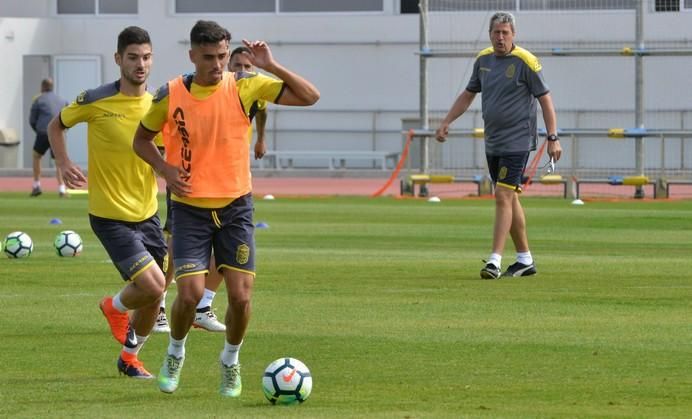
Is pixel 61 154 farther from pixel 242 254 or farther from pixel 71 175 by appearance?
pixel 242 254

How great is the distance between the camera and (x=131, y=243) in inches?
364

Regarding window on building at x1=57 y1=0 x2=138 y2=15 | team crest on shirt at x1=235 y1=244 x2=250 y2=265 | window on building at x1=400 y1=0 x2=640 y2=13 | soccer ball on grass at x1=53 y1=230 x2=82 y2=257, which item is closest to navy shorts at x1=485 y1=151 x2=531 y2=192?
soccer ball on grass at x1=53 y1=230 x2=82 y2=257

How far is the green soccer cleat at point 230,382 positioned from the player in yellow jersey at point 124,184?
3.59 feet

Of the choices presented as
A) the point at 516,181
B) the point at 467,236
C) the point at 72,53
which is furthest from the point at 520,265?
the point at 72,53

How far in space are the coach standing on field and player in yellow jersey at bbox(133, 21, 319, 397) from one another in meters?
6.15

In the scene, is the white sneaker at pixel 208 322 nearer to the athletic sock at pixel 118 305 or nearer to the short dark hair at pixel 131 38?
the athletic sock at pixel 118 305

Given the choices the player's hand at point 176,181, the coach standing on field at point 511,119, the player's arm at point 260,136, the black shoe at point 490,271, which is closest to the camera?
the player's hand at point 176,181

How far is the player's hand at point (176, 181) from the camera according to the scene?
816 centimetres

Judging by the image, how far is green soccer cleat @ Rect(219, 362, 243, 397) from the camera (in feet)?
26.5

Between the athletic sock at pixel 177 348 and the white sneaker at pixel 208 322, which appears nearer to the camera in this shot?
the athletic sock at pixel 177 348

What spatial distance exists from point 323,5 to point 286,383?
33096 mm

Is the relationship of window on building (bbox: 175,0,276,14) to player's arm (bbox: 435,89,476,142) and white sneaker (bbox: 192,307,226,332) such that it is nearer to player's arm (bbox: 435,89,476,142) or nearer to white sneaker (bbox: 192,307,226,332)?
player's arm (bbox: 435,89,476,142)

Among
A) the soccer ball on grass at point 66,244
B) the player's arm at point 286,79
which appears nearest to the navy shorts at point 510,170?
the soccer ball on grass at point 66,244

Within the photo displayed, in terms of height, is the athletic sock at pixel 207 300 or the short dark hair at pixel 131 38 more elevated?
the short dark hair at pixel 131 38
